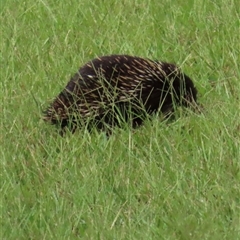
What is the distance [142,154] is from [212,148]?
0.34 meters

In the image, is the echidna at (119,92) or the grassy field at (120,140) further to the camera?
the echidna at (119,92)

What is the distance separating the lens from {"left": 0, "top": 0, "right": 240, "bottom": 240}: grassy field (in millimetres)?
3137

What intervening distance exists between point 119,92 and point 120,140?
2.22 feet

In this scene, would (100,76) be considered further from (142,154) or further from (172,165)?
(172,165)

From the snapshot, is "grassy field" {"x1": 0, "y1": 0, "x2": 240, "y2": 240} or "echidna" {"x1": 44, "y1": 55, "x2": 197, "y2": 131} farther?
"echidna" {"x1": 44, "y1": 55, "x2": 197, "y2": 131}

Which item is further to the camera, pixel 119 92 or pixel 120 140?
pixel 119 92

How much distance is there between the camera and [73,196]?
10.9 feet

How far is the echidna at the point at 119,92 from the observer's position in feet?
14.3

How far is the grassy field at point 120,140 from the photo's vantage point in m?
3.14

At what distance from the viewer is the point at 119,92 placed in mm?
4555

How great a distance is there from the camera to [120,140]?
392cm

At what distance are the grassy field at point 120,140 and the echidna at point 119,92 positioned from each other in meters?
0.13

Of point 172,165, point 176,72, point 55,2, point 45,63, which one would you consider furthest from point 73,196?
point 55,2

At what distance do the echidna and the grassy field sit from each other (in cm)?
13
